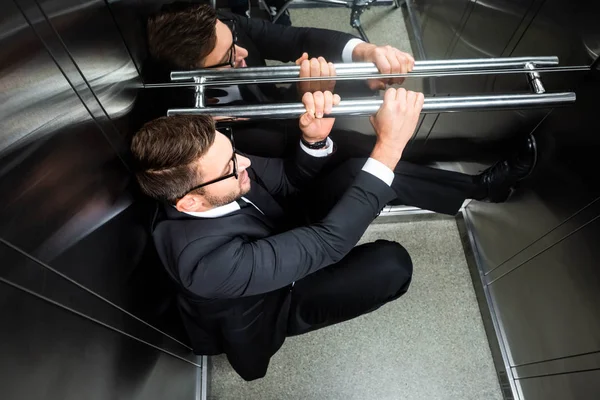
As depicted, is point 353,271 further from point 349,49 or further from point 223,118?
point 349,49

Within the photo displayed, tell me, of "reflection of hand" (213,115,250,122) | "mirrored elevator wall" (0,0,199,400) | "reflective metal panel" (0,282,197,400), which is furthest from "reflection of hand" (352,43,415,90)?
"reflective metal panel" (0,282,197,400)

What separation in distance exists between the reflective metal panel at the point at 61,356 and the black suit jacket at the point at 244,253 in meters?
0.20

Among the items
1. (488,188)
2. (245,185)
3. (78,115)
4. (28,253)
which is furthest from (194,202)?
(488,188)

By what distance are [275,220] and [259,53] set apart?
24.5 inches

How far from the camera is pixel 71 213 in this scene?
2.55ft

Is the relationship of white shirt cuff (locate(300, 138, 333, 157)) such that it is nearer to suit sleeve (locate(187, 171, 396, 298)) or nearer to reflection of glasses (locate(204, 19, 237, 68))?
suit sleeve (locate(187, 171, 396, 298))

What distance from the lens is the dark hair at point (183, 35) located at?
1.17 meters

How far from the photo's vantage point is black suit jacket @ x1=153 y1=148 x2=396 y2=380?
1026 millimetres

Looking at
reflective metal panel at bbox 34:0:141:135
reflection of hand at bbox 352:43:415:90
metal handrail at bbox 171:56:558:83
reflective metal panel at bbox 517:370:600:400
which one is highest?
reflection of hand at bbox 352:43:415:90

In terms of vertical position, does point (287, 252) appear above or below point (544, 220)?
below

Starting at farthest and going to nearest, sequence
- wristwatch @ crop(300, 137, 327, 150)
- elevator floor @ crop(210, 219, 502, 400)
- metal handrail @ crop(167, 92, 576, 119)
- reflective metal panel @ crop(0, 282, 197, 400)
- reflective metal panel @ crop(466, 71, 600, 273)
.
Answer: elevator floor @ crop(210, 219, 502, 400)
wristwatch @ crop(300, 137, 327, 150)
reflective metal panel @ crop(466, 71, 600, 273)
metal handrail @ crop(167, 92, 576, 119)
reflective metal panel @ crop(0, 282, 197, 400)

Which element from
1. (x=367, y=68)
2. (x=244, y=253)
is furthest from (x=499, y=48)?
(x=244, y=253)

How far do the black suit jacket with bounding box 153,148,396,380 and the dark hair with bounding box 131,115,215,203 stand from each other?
93mm

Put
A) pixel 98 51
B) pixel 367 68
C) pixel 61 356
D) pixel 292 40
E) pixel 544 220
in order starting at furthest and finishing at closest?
pixel 292 40 < pixel 544 220 < pixel 367 68 < pixel 98 51 < pixel 61 356
